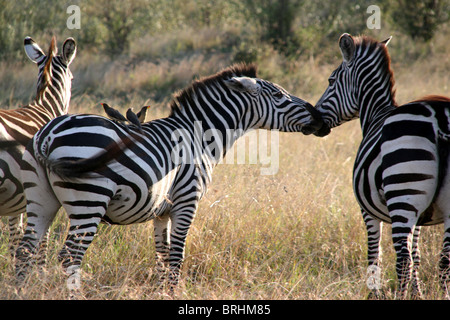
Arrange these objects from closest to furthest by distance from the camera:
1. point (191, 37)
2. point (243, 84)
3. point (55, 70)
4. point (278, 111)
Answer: point (243, 84)
point (278, 111)
point (55, 70)
point (191, 37)

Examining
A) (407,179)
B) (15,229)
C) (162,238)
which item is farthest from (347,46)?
(15,229)

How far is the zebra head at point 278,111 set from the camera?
4562 mm

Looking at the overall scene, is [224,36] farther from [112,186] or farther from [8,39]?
[112,186]

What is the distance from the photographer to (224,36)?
54.6ft

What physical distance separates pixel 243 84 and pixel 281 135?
4435 millimetres

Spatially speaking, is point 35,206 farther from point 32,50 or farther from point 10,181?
point 32,50

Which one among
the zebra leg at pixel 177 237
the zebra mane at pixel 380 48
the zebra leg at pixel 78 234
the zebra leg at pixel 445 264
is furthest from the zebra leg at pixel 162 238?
the zebra mane at pixel 380 48

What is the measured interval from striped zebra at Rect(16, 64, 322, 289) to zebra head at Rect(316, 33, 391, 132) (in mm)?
228

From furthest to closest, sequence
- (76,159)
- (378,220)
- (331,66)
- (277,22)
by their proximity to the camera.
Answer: (277,22) → (331,66) → (378,220) → (76,159)

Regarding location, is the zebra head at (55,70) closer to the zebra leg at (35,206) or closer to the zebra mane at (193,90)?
the zebra mane at (193,90)

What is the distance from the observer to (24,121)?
4281 millimetres
